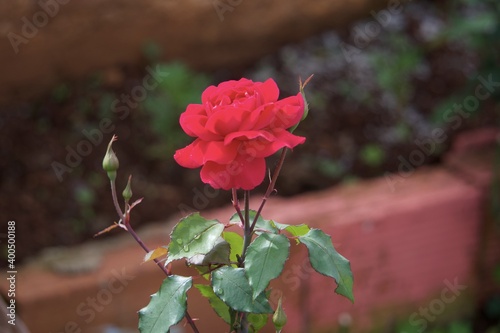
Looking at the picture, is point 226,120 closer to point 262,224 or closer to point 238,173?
point 238,173

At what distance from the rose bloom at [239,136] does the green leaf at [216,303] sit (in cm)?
19

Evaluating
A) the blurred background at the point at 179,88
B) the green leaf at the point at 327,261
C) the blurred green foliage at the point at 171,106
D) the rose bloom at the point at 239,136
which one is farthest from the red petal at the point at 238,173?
the blurred green foliage at the point at 171,106

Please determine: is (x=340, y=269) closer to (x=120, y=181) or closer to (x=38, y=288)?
(x=38, y=288)

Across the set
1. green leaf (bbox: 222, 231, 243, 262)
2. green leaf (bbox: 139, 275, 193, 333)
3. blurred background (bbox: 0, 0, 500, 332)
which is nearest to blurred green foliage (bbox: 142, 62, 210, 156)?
blurred background (bbox: 0, 0, 500, 332)

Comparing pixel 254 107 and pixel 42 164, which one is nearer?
pixel 254 107

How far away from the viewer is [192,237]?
0.95 metres

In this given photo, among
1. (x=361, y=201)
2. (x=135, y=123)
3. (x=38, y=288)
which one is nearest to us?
(x=38, y=288)

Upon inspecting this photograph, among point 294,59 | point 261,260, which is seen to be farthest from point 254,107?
point 294,59

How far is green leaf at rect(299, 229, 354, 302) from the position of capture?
93 centimetres

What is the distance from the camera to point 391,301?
2723mm

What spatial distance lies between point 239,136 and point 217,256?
0.54 ft

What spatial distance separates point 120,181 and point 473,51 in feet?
5.53

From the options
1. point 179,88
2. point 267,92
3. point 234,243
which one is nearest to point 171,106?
point 179,88

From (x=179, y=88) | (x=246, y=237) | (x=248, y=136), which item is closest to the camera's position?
(x=248, y=136)
